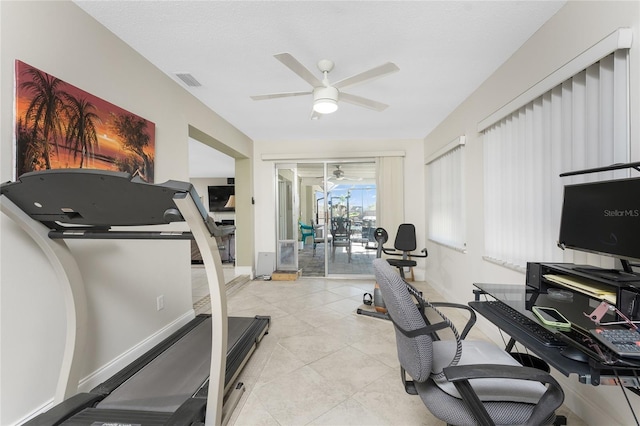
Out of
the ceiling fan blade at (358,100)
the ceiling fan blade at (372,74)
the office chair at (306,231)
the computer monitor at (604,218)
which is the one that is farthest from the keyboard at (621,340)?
the office chair at (306,231)

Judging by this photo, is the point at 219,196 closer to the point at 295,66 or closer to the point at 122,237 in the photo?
the point at 295,66

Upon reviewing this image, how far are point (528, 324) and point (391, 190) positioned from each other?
12.1 ft

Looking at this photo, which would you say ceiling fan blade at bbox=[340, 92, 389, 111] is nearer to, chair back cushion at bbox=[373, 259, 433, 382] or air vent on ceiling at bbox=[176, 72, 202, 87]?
air vent on ceiling at bbox=[176, 72, 202, 87]

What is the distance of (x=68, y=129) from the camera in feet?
5.39

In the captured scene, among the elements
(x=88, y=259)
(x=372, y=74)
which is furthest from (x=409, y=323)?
(x=88, y=259)

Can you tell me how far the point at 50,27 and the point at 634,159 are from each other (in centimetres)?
334

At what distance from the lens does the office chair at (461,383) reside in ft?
3.08

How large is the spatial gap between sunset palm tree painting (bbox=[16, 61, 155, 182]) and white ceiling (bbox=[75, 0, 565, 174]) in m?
0.63

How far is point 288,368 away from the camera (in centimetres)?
213

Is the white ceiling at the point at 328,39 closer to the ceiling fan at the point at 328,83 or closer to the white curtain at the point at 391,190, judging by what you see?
the ceiling fan at the point at 328,83

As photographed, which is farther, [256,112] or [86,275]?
[256,112]

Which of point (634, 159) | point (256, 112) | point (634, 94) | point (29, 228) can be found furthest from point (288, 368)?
point (256, 112)

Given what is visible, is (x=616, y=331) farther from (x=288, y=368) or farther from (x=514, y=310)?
(x=288, y=368)

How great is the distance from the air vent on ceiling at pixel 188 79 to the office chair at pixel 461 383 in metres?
2.58
